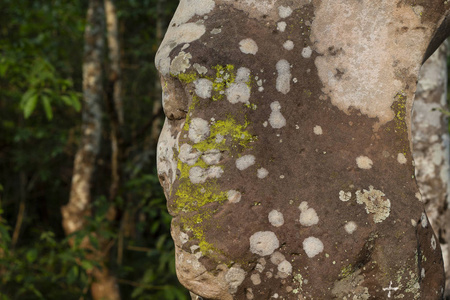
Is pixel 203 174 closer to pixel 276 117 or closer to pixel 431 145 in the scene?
pixel 276 117

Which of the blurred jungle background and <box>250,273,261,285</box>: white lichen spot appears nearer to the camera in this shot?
<box>250,273,261,285</box>: white lichen spot

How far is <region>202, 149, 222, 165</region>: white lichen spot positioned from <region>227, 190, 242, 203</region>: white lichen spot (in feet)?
0.29

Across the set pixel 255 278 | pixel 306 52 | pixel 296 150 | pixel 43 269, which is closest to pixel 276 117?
pixel 296 150

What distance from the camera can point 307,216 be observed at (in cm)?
115

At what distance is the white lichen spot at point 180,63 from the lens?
120cm

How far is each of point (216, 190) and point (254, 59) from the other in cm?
36

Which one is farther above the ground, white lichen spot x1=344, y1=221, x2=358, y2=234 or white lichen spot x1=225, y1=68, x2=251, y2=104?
white lichen spot x1=225, y1=68, x2=251, y2=104

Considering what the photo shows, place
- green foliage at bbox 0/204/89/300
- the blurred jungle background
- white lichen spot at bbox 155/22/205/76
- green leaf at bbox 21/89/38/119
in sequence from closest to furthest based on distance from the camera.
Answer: white lichen spot at bbox 155/22/205/76
green leaf at bbox 21/89/38/119
green foliage at bbox 0/204/89/300
the blurred jungle background

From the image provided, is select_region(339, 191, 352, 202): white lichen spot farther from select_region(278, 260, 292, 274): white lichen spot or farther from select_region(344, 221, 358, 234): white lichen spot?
select_region(278, 260, 292, 274): white lichen spot

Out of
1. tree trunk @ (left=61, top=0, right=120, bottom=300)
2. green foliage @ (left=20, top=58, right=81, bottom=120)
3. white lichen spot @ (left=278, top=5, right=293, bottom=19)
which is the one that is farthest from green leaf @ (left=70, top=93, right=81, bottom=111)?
white lichen spot @ (left=278, top=5, right=293, bottom=19)

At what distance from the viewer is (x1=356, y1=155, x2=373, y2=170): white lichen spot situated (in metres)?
1.20

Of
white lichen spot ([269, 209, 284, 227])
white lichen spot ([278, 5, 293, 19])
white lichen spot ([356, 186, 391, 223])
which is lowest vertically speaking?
white lichen spot ([269, 209, 284, 227])

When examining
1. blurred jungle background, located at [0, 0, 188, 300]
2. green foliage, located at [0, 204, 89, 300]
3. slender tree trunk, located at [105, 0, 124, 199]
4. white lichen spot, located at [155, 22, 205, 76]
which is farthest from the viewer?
slender tree trunk, located at [105, 0, 124, 199]

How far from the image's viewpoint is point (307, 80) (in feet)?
4.08
